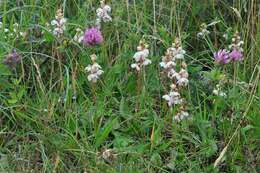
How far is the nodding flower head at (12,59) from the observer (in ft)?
7.90

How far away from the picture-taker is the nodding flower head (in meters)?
2.41

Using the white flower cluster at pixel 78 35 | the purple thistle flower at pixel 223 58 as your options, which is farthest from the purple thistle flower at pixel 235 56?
the white flower cluster at pixel 78 35

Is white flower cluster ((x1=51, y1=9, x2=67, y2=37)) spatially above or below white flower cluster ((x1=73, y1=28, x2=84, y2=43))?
above

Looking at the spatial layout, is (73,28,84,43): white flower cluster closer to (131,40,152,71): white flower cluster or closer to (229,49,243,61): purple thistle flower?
(131,40,152,71): white flower cluster

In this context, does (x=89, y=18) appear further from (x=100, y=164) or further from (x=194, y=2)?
(x=100, y=164)

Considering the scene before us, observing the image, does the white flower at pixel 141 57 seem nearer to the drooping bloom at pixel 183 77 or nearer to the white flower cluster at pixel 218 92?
the drooping bloom at pixel 183 77

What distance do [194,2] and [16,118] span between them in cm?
109

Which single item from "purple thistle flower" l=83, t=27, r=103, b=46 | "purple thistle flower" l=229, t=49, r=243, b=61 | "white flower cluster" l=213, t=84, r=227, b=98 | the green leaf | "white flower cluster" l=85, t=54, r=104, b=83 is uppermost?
"purple thistle flower" l=83, t=27, r=103, b=46

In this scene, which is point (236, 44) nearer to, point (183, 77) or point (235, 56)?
point (235, 56)

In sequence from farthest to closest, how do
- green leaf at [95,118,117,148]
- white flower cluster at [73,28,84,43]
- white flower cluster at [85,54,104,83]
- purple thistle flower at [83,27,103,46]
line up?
1. white flower cluster at [73,28,84,43]
2. purple thistle flower at [83,27,103,46]
3. white flower cluster at [85,54,104,83]
4. green leaf at [95,118,117,148]

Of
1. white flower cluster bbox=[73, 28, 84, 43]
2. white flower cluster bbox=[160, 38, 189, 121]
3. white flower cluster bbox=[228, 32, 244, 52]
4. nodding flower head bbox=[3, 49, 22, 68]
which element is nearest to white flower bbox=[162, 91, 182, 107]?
white flower cluster bbox=[160, 38, 189, 121]

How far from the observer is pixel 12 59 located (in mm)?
2420

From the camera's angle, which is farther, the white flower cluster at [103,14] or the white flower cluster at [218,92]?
the white flower cluster at [103,14]

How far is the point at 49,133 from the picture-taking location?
2240 millimetres
